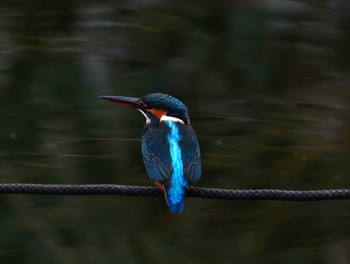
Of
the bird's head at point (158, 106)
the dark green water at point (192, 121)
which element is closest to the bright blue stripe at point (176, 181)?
the bird's head at point (158, 106)

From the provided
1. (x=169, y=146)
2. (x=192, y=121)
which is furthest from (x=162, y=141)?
(x=192, y=121)

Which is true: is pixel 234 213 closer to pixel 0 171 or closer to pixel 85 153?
pixel 85 153

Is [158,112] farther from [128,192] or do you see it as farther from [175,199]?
[128,192]

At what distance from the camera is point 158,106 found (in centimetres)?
392

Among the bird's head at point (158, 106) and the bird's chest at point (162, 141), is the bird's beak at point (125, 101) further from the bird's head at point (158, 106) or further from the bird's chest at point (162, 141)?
the bird's chest at point (162, 141)

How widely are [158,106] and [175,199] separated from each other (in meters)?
0.70

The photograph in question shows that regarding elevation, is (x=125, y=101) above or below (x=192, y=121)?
above

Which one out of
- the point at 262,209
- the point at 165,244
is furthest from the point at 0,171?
the point at 262,209

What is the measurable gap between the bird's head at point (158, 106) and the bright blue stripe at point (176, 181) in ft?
0.80

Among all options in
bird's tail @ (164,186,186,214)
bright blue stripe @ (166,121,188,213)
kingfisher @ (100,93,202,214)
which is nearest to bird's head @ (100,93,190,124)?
kingfisher @ (100,93,202,214)

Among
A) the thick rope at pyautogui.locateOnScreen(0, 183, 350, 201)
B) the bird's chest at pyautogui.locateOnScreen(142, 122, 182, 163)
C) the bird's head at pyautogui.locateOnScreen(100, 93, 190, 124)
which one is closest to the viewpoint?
the thick rope at pyautogui.locateOnScreen(0, 183, 350, 201)

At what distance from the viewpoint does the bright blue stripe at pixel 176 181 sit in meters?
3.28

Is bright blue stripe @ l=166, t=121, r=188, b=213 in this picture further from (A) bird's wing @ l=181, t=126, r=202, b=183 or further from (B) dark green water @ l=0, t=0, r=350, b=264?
(B) dark green water @ l=0, t=0, r=350, b=264

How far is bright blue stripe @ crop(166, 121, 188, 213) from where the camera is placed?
129 inches
